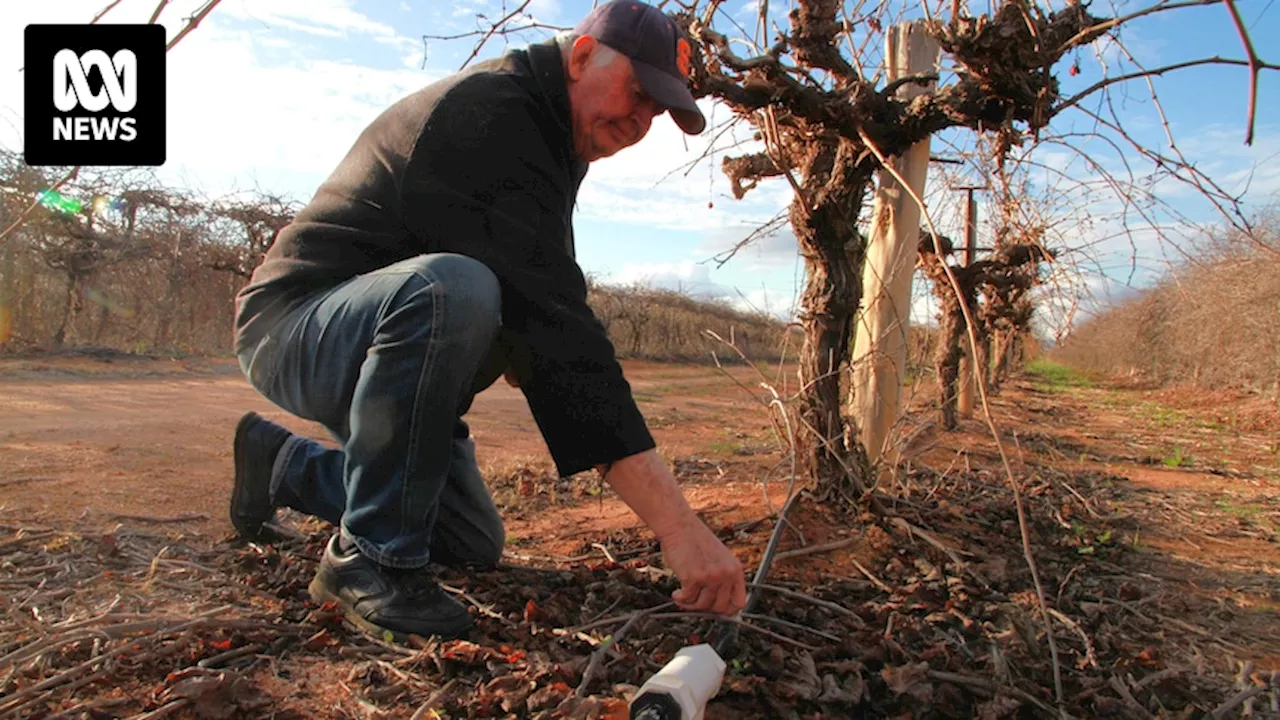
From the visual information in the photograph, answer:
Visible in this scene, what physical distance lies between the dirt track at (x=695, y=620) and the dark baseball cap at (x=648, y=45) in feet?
3.66

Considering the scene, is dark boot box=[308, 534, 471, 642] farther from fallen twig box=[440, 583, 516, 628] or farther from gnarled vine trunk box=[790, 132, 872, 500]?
gnarled vine trunk box=[790, 132, 872, 500]

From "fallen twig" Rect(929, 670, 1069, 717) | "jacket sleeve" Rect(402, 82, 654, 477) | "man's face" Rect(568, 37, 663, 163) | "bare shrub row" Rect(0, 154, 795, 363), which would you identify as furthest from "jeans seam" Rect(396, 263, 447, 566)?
"bare shrub row" Rect(0, 154, 795, 363)

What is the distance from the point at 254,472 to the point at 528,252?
49.6 inches

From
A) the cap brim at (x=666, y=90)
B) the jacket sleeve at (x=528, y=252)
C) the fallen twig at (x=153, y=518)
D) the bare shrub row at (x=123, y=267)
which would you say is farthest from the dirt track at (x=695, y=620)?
the bare shrub row at (x=123, y=267)

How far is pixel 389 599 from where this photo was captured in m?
1.68

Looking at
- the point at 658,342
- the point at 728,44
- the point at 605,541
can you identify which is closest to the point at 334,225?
the point at 605,541

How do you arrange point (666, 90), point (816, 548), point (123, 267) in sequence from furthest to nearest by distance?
1. point (123, 267)
2. point (816, 548)
3. point (666, 90)

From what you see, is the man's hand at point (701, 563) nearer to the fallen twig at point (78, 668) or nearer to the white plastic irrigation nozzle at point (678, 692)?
the white plastic irrigation nozzle at point (678, 692)

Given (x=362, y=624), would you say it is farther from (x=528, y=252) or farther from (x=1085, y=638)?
(x=1085, y=638)

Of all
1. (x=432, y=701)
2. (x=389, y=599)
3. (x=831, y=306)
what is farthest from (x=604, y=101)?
(x=831, y=306)

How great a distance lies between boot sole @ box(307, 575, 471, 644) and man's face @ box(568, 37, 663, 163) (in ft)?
4.08

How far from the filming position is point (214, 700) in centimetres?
135

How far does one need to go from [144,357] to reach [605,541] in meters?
9.22

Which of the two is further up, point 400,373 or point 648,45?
point 648,45
